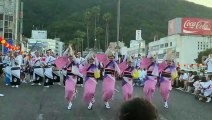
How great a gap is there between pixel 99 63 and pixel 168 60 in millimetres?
2514

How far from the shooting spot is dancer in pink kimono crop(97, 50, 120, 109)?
43.8 ft

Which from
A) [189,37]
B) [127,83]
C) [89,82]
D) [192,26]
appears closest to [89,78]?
[89,82]

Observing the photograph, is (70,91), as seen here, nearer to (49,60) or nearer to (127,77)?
(127,77)

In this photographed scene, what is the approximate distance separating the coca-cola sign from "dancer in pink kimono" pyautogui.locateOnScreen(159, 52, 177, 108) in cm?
6653

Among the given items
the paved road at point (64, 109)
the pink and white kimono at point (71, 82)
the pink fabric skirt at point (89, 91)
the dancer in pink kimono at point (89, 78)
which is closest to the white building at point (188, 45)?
the paved road at point (64, 109)

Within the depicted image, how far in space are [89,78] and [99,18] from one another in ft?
332

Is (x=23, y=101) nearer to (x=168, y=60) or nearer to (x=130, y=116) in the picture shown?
(x=168, y=60)

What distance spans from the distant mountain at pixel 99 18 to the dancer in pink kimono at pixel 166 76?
97.5 meters

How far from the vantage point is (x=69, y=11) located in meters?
125

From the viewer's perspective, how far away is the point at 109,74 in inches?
533

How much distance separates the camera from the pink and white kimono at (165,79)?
14.0 metres

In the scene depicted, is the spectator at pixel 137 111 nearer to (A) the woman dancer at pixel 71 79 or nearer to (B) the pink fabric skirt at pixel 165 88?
(A) the woman dancer at pixel 71 79

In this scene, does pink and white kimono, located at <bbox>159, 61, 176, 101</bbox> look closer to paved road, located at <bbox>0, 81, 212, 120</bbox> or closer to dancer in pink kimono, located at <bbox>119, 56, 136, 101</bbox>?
paved road, located at <bbox>0, 81, 212, 120</bbox>

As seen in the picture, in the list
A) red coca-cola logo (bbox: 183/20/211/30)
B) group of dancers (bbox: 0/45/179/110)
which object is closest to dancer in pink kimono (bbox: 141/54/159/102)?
group of dancers (bbox: 0/45/179/110)
